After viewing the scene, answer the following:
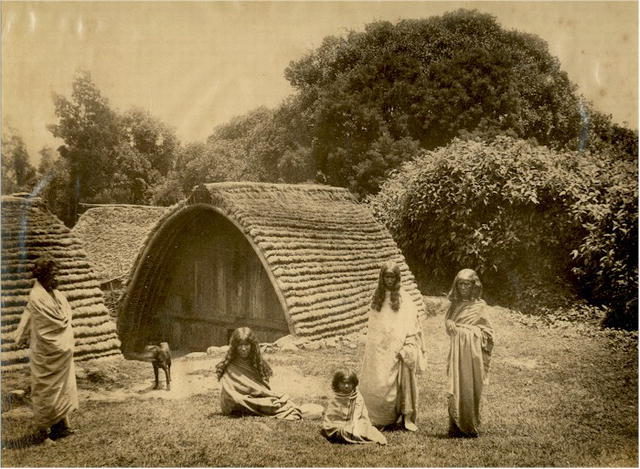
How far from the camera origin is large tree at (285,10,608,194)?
30.2 ft

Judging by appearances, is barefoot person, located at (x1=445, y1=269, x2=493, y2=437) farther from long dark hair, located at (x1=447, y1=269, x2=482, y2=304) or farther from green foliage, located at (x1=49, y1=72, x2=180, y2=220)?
green foliage, located at (x1=49, y1=72, x2=180, y2=220)

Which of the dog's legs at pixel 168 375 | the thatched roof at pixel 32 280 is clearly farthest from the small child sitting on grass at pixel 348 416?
the thatched roof at pixel 32 280

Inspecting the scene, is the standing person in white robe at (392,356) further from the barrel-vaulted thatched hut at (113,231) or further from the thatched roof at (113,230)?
the thatched roof at (113,230)

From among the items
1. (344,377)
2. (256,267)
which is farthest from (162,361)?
(256,267)

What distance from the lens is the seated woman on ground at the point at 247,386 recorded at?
6062mm

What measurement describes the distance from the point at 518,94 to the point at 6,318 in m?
9.65

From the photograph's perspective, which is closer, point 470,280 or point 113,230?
point 470,280

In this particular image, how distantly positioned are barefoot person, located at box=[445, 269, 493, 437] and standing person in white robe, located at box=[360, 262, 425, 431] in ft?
1.19

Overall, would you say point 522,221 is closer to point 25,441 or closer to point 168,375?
point 168,375

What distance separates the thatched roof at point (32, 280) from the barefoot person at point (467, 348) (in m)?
4.52

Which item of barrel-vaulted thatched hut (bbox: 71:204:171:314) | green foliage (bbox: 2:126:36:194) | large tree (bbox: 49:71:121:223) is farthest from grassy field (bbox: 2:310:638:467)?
barrel-vaulted thatched hut (bbox: 71:204:171:314)

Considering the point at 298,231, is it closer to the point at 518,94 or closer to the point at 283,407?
the point at 283,407

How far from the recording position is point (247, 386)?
609cm

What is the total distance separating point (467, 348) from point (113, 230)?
14489 millimetres
